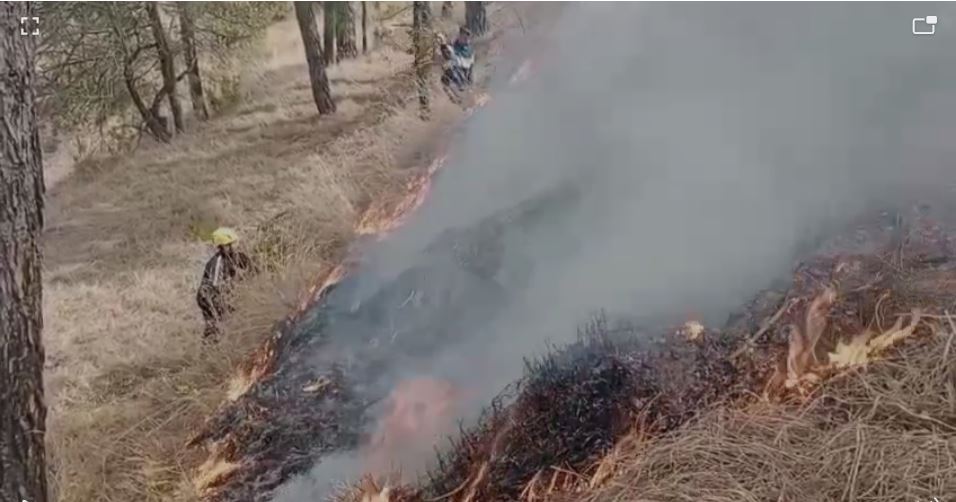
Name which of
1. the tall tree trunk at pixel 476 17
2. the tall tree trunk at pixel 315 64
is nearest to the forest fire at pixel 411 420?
the tall tree trunk at pixel 476 17

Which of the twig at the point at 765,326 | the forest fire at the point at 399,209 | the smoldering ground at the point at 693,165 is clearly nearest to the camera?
the twig at the point at 765,326

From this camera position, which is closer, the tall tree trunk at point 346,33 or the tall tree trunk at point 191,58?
the tall tree trunk at point 191,58

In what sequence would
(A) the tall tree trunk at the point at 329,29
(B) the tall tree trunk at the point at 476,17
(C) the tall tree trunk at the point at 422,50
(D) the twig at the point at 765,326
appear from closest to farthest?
(D) the twig at the point at 765,326 → (C) the tall tree trunk at the point at 422,50 → (B) the tall tree trunk at the point at 476,17 → (A) the tall tree trunk at the point at 329,29

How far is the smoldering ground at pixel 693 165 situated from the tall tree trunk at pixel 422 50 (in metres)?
1.24

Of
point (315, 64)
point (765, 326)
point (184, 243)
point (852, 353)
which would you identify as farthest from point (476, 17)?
point (852, 353)

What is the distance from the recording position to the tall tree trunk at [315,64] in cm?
582

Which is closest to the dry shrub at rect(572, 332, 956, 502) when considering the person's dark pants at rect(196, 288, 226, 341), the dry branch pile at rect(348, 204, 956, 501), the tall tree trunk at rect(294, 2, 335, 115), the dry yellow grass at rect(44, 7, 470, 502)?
the dry branch pile at rect(348, 204, 956, 501)

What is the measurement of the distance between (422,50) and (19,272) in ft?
9.81

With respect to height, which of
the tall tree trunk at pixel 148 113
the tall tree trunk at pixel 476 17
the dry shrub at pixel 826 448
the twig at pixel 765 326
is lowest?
the dry shrub at pixel 826 448

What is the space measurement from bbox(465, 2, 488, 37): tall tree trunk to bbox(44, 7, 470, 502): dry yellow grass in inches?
Answer: 21.5

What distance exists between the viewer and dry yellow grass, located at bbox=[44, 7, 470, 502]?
2.93 m

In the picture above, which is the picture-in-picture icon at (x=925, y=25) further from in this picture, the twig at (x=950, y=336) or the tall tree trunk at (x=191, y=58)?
the tall tree trunk at (x=191, y=58)

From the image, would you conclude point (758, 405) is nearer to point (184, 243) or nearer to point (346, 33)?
point (184, 243)

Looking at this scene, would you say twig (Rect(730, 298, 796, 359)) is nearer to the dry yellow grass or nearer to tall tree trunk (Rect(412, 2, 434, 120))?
the dry yellow grass
